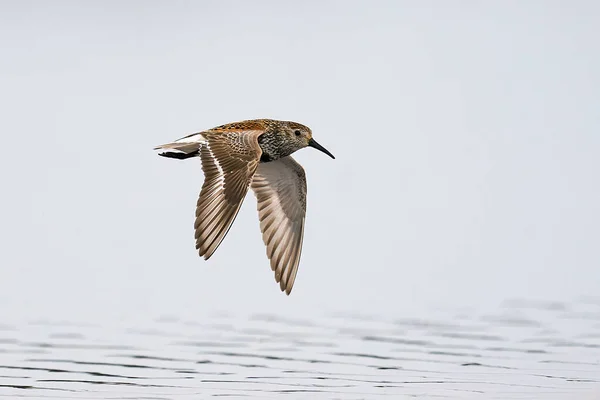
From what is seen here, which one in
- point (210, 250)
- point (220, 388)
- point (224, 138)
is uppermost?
point (224, 138)

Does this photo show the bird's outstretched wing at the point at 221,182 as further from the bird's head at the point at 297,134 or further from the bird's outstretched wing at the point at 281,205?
the bird's outstretched wing at the point at 281,205

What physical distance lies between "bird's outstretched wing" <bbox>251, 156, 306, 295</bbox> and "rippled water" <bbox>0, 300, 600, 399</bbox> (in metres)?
0.75

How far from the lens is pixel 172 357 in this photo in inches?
394

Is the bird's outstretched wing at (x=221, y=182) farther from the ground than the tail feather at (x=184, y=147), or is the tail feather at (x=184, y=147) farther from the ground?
the tail feather at (x=184, y=147)

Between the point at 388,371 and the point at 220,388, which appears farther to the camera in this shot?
the point at 388,371

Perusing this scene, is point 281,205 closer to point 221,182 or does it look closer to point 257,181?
point 257,181

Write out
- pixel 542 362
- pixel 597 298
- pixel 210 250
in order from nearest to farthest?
pixel 210 250 < pixel 542 362 < pixel 597 298

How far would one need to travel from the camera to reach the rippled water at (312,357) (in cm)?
904

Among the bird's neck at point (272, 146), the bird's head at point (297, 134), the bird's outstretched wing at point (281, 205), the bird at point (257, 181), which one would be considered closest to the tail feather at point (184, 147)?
A: the bird at point (257, 181)

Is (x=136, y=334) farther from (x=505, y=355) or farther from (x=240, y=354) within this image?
(x=505, y=355)

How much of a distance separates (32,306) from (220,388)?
10.3 feet

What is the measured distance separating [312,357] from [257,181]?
144 centimetres

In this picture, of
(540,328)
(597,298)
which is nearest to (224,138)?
(540,328)

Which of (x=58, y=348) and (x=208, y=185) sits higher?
(x=208, y=185)
